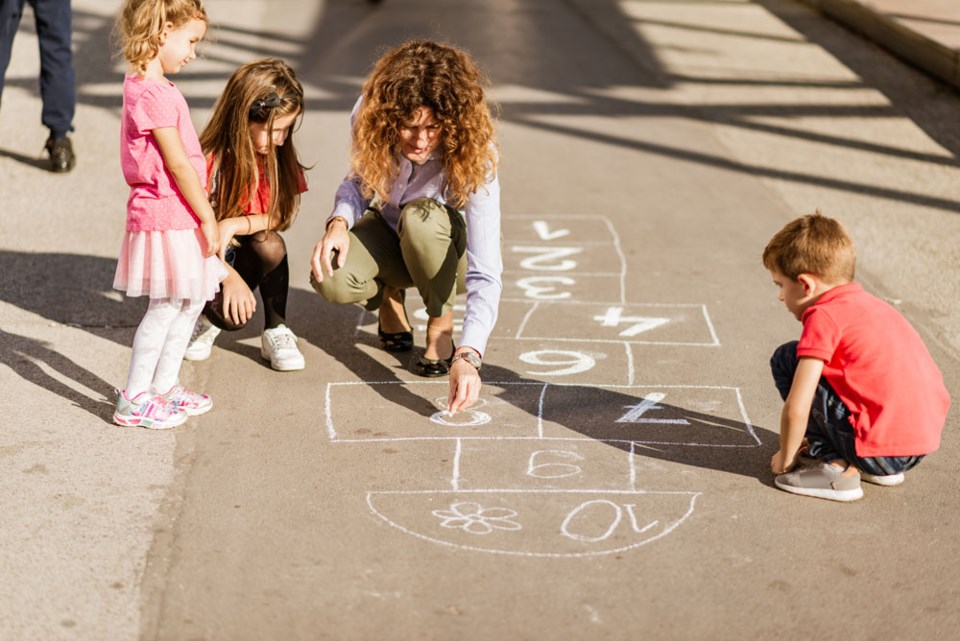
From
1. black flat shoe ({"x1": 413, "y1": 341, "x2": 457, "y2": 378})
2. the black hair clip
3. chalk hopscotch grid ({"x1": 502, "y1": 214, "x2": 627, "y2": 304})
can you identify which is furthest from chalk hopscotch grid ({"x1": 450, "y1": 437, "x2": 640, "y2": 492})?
chalk hopscotch grid ({"x1": 502, "y1": 214, "x2": 627, "y2": 304})

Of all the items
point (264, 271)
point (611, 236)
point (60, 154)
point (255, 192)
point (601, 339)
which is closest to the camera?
point (255, 192)

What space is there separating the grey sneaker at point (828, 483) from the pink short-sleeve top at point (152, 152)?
6.29ft

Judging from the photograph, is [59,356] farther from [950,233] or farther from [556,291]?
[950,233]

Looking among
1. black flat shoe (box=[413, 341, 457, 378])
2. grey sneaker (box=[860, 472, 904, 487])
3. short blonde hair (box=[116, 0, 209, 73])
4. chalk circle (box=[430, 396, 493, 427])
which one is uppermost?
short blonde hair (box=[116, 0, 209, 73])

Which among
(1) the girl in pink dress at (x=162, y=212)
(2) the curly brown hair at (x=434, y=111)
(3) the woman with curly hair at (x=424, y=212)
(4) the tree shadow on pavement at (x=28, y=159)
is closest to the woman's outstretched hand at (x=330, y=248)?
(3) the woman with curly hair at (x=424, y=212)

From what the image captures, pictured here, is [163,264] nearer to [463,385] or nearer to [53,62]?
[463,385]

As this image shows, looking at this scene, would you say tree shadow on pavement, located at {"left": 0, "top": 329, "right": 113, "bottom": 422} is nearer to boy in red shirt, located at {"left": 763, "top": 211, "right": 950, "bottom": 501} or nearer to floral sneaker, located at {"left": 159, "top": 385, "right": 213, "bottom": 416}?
floral sneaker, located at {"left": 159, "top": 385, "right": 213, "bottom": 416}

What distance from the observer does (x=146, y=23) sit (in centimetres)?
353

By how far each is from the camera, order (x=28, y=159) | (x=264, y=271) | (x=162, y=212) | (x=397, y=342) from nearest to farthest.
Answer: (x=162, y=212) < (x=264, y=271) < (x=397, y=342) < (x=28, y=159)

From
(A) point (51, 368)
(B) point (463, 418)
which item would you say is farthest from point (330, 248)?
(A) point (51, 368)

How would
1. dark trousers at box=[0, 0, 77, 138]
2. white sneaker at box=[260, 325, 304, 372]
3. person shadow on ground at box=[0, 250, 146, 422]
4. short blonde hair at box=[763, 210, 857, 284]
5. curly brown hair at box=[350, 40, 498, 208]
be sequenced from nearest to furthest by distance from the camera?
short blonde hair at box=[763, 210, 857, 284], curly brown hair at box=[350, 40, 498, 208], person shadow on ground at box=[0, 250, 146, 422], white sneaker at box=[260, 325, 304, 372], dark trousers at box=[0, 0, 77, 138]

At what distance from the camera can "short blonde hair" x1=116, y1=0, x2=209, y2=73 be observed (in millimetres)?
3527

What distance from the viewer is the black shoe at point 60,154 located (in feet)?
21.3

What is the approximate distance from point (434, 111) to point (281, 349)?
40.4 inches
